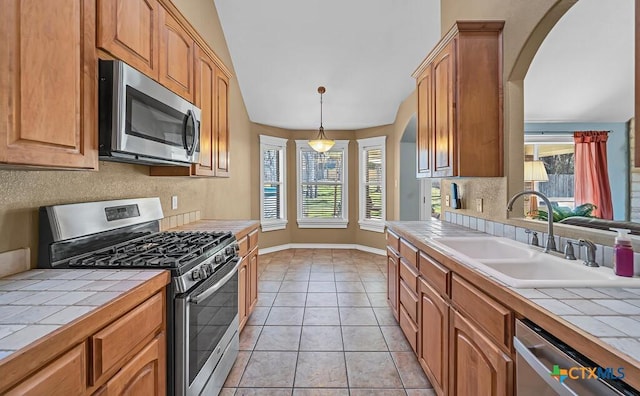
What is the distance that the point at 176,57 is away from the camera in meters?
2.13

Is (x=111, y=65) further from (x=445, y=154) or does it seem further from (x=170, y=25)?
(x=445, y=154)

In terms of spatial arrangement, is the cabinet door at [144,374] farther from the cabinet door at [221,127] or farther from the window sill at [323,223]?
the window sill at [323,223]

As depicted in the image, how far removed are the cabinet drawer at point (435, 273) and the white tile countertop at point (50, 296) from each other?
1.43 meters

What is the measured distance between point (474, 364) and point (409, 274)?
1054 mm

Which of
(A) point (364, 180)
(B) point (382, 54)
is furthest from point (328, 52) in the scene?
(A) point (364, 180)

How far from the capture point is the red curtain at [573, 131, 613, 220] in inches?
152

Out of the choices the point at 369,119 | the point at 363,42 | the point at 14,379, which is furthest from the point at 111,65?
the point at 369,119

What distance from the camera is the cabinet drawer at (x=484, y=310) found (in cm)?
115

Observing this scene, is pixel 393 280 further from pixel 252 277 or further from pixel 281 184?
pixel 281 184

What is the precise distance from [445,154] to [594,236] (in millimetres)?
1143

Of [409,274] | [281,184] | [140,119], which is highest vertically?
[140,119]

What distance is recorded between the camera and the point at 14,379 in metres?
0.71

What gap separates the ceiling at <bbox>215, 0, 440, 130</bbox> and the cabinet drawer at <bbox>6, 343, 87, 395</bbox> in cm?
400

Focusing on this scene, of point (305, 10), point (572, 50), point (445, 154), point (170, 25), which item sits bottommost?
point (445, 154)
